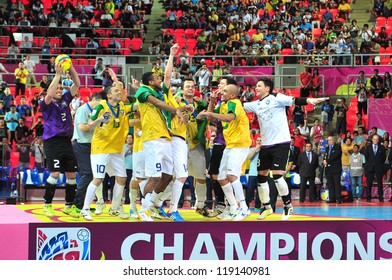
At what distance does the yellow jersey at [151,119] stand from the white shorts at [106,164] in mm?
895

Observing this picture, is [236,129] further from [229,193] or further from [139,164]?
[139,164]

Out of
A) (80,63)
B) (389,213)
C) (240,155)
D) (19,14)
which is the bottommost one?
(389,213)

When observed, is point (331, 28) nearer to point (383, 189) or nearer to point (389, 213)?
point (383, 189)

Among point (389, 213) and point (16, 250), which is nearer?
point (16, 250)

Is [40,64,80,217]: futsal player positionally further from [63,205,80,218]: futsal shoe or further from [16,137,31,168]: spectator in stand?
[16,137,31,168]: spectator in stand

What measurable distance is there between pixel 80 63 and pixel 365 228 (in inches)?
940

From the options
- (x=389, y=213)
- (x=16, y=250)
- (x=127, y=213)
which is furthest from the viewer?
(x=389, y=213)

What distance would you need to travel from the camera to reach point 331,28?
38.2 meters

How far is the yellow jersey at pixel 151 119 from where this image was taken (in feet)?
47.6

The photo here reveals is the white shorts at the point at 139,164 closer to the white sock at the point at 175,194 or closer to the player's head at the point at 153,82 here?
the white sock at the point at 175,194

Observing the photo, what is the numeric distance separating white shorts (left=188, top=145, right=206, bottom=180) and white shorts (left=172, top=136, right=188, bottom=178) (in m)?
0.98

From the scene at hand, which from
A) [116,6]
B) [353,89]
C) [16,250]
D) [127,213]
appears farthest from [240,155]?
[116,6]

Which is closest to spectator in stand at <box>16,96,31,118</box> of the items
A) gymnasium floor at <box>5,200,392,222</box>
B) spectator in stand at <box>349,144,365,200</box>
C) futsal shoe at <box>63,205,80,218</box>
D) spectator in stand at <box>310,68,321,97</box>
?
gymnasium floor at <box>5,200,392,222</box>

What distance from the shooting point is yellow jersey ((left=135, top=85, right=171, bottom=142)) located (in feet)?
47.6
